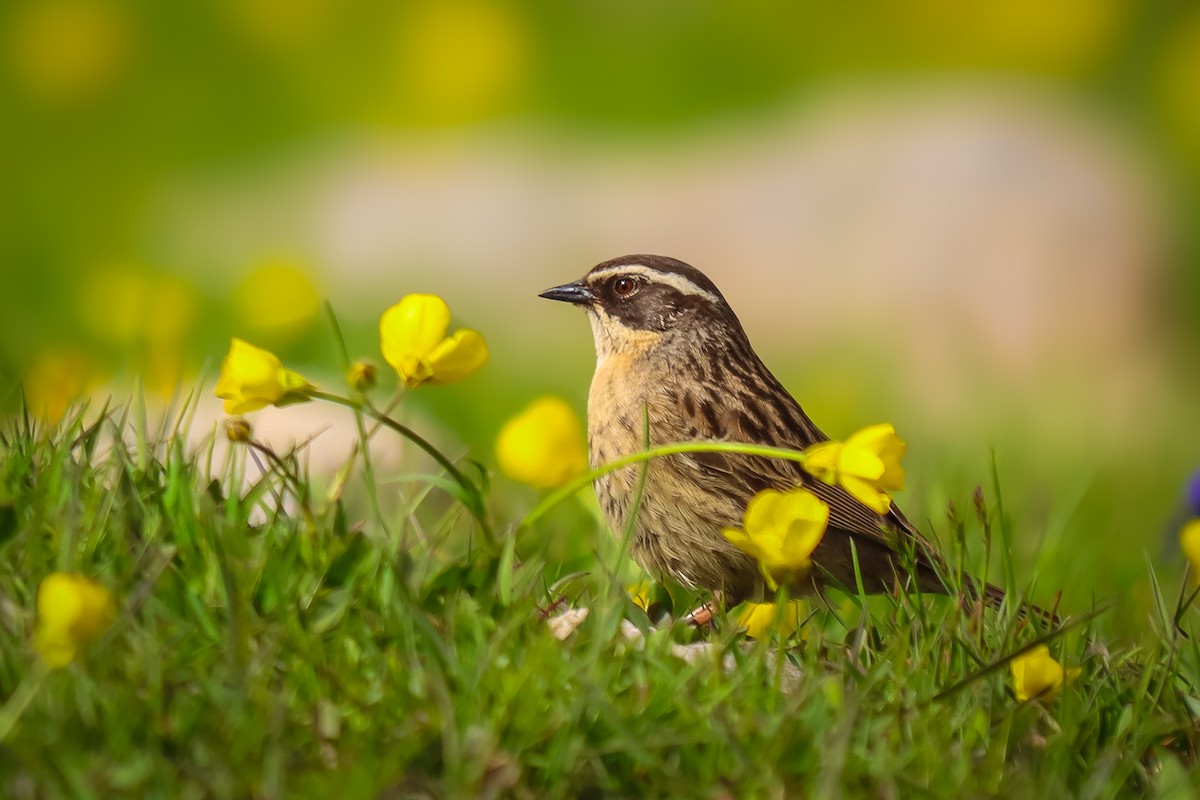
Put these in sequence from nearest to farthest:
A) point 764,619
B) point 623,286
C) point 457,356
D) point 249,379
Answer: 1. point 249,379
2. point 457,356
3. point 764,619
4. point 623,286

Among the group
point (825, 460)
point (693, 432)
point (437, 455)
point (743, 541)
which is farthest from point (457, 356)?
point (693, 432)

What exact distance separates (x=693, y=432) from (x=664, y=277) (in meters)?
0.87

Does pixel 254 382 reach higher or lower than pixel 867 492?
higher

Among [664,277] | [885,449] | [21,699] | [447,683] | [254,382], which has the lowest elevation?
[447,683]

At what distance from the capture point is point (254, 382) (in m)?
3.68

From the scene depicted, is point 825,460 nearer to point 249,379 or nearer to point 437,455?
point 437,455

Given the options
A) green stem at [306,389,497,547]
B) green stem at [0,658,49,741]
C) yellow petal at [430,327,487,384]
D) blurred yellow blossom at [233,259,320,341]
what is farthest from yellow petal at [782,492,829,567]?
blurred yellow blossom at [233,259,320,341]

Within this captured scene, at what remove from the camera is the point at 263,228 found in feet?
47.7

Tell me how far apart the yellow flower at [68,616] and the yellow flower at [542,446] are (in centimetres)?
180

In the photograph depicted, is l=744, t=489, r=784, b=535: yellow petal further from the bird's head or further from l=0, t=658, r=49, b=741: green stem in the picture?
the bird's head

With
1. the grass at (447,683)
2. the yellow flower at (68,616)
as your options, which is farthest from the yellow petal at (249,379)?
the yellow flower at (68,616)

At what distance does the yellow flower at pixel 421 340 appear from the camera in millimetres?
3867

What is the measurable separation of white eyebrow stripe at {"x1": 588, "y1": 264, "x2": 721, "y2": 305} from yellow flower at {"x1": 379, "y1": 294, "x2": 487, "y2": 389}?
208 centimetres

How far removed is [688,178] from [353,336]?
186 inches
